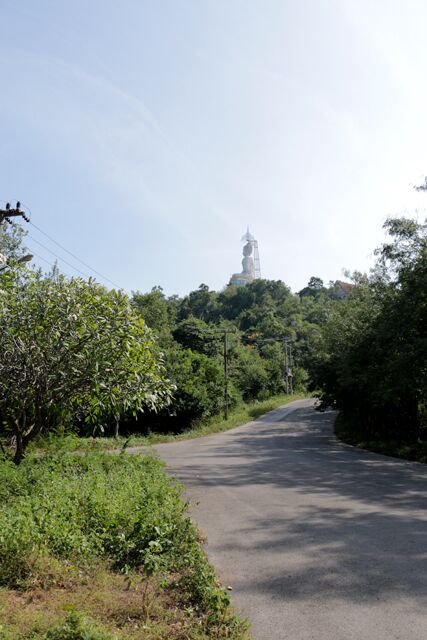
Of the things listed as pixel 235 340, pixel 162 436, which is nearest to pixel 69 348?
pixel 162 436

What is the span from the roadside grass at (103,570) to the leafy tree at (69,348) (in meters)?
1.96

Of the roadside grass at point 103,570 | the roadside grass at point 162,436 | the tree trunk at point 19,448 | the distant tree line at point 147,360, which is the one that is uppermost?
the distant tree line at point 147,360

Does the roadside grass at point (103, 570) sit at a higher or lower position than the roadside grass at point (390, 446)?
higher

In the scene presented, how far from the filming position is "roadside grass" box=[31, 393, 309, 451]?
1330cm

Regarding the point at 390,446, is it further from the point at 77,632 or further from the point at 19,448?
the point at 77,632

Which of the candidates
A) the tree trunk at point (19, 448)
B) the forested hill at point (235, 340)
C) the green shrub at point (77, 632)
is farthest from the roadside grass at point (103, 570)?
the forested hill at point (235, 340)

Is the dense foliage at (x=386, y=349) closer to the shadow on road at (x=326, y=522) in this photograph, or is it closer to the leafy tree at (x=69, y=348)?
the shadow on road at (x=326, y=522)

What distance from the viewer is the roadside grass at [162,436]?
1330 cm

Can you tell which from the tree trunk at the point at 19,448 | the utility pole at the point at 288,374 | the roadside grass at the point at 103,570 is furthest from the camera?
the utility pole at the point at 288,374

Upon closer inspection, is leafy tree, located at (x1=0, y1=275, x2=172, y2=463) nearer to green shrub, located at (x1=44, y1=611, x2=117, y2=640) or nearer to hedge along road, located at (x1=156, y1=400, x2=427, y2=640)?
hedge along road, located at (x1=156, y1=400, x2=427, y2=640)

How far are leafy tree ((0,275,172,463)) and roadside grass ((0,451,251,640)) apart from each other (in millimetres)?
1963

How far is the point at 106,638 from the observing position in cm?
345

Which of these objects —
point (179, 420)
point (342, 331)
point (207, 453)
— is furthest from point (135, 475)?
point (179, 420)

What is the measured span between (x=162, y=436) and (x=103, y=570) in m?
24.1
